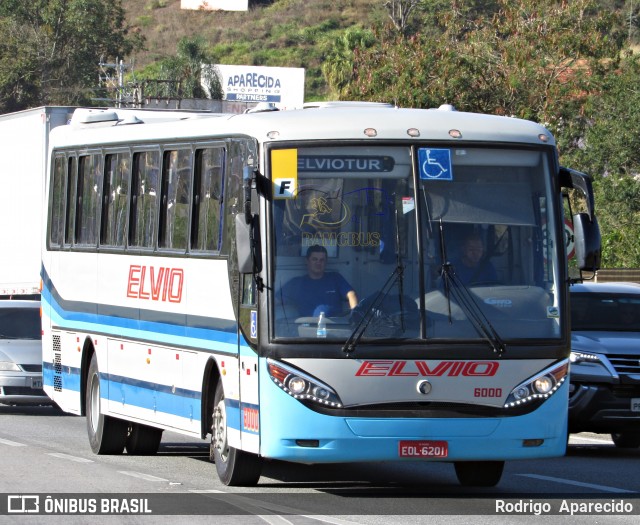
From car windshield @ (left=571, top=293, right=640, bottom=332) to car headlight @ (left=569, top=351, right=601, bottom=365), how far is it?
2.48ft

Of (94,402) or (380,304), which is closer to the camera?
(380,304)

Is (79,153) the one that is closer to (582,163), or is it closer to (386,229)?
(386,229)

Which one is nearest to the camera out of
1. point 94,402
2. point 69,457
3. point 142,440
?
point 69,457

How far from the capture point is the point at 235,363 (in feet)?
38.2

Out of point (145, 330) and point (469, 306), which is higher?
point (469, 306)

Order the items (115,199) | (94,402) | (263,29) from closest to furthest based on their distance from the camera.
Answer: (115,199) < (94,402) < (263,29)

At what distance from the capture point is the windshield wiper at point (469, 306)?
36.2 ft

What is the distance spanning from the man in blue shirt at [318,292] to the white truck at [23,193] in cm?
1393

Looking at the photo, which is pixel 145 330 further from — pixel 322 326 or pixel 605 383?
pixel 605 383

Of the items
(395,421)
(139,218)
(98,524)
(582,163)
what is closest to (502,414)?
(395,421)

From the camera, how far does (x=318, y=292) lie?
11.0m

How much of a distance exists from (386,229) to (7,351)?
1136 cm

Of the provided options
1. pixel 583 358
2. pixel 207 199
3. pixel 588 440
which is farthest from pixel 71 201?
pixel 588 440

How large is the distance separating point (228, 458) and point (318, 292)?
6.03ft
